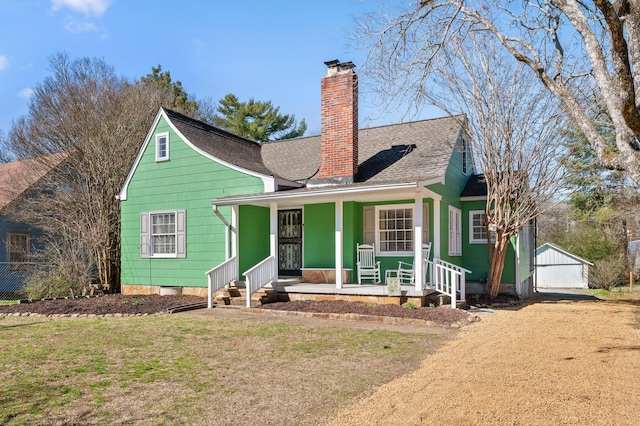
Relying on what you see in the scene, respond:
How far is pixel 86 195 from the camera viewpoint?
17.3 meters

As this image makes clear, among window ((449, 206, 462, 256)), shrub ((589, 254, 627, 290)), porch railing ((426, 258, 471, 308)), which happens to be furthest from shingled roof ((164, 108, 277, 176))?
shrub ((589, 254, 627, 290))

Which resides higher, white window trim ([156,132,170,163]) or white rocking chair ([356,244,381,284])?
white window trim ([156,132,170,163])

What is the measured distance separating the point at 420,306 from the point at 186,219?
25.0ft

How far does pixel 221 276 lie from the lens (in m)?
12.4

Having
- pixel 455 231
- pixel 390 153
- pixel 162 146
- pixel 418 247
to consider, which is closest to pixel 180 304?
pixel 162 146

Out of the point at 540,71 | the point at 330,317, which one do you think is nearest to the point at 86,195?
the point at 330,317

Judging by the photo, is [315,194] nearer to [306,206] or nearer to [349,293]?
[306,206]

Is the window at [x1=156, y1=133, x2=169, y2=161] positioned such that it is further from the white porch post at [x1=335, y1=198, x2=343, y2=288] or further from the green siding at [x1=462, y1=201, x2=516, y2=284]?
the green siding at [x1=462, y1=201, x2=516, y2=284]

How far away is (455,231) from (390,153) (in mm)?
3175

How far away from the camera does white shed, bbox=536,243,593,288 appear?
26552mm

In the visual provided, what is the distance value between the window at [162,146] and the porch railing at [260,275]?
17.9ft

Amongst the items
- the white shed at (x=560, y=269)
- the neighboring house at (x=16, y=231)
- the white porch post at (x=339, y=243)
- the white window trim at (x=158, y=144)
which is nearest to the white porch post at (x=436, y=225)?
the white porch post at (x=339, y=243)

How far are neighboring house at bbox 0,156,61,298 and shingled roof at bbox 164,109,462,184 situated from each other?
748cm

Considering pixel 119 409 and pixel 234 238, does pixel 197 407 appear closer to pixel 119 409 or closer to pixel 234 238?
pixel 119 409
